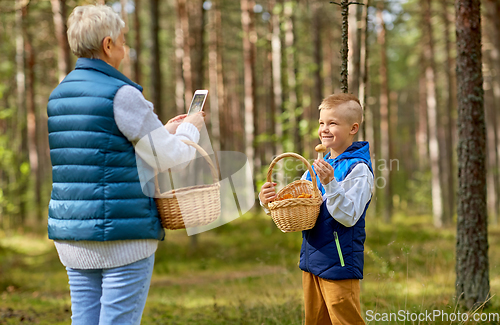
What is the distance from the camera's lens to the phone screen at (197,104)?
2.46 meters

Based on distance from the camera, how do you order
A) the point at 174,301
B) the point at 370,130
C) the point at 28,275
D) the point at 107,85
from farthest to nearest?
the point at 370,130 < the point at 28,275 < the point at 174,301 < the point at 107,85

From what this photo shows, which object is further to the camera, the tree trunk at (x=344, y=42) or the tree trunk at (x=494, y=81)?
the tree trunk at (x=494, y=81)

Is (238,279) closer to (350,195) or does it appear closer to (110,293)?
(350,195)

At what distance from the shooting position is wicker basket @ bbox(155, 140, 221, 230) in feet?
7.27

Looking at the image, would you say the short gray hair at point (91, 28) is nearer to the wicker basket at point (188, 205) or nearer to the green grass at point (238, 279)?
the wicker basket at point (188, 205)

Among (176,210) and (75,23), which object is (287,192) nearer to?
(176,210)

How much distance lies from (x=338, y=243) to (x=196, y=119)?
1.16m

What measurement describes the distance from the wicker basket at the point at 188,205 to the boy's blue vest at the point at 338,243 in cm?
70

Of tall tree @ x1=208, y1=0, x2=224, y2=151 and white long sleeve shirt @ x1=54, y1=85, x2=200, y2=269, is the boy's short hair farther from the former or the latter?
tall tree @ x1=208, y1=0, x2=224, y2=151

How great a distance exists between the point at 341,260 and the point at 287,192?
0.65 meters

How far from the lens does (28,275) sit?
348 inches

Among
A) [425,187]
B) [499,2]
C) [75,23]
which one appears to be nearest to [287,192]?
[75,23]

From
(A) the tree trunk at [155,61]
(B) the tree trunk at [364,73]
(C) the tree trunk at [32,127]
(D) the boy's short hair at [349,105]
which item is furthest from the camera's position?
(C) the tree trunk at [32,127]

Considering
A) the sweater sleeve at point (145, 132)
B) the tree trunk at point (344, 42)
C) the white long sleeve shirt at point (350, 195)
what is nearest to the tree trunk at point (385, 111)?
the tree trunk at point (344, 42)
